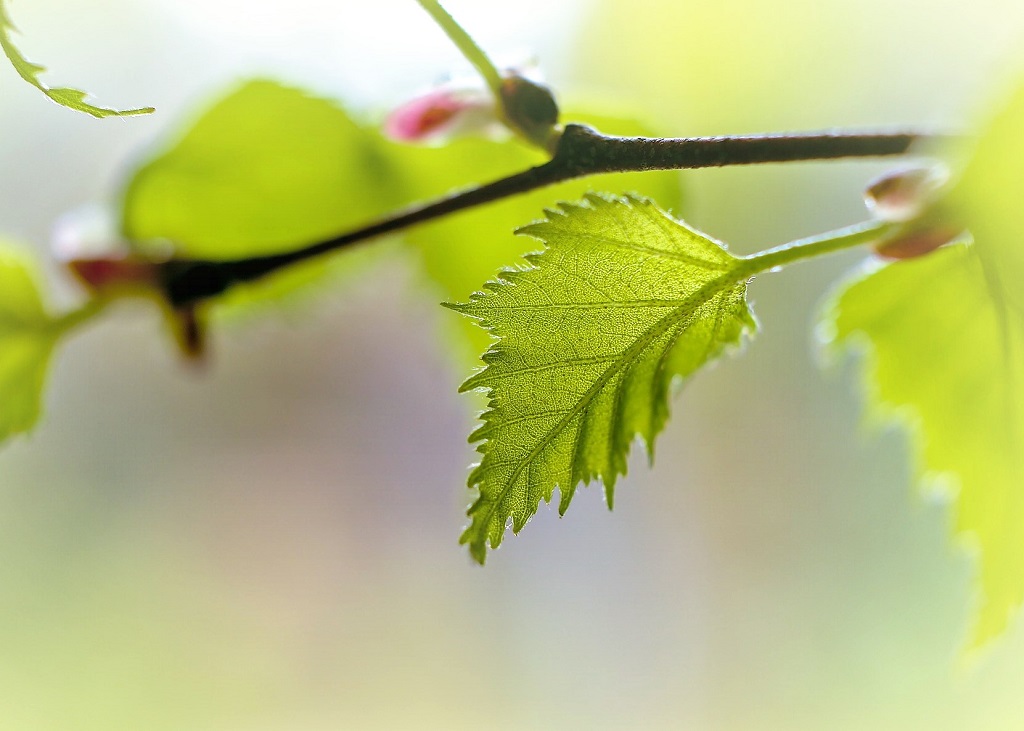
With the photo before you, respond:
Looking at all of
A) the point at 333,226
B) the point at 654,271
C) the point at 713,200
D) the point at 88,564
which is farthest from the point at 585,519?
the point at 654,271

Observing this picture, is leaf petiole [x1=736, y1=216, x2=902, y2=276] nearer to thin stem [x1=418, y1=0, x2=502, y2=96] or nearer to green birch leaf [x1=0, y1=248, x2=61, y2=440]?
thin stem [x1=418, y1=0, x2=502, y2=96]

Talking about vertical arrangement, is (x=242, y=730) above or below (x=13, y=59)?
below

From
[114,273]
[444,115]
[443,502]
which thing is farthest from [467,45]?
[443,502]

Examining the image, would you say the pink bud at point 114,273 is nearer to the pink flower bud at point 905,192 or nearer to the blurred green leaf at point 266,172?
the blurred green leaf at point 266,172

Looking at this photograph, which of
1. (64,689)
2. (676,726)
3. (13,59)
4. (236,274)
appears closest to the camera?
(13,59)

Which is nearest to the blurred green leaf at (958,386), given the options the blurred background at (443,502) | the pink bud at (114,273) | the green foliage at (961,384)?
the green foliage at (961,384)

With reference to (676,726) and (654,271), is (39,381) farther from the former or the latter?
(676,726)
